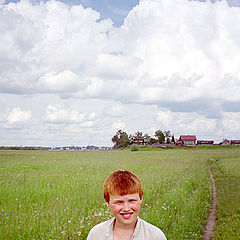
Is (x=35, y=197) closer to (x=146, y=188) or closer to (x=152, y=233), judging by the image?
(x=146, y=188)

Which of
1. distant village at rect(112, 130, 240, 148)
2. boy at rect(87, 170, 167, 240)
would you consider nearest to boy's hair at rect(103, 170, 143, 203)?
boy at rect(87, 170, 167, 240)

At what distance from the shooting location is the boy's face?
306 cm

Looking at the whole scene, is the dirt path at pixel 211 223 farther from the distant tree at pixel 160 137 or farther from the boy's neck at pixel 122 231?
the distant tree at pixel 160 137

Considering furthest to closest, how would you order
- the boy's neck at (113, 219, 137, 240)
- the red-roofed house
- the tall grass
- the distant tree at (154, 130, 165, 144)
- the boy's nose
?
1. the red-roofed house
2. the distant tree at (154, 130, 165, 144)
3. the tall grass
4. the boy's neck at (113, 219, 137, 240)
5. the boy's nose

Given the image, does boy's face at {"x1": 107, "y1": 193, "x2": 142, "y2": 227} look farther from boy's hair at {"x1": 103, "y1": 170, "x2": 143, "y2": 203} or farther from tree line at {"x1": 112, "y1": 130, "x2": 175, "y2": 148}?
tree line at {"x1": 112, "y1": 130, "x2": 175, "y2": 148}

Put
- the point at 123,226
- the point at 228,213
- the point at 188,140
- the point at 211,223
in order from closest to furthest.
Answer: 1. the point at 123,226
2. the point at 211,223
3. the point at 228,213
4. the point at 188,140

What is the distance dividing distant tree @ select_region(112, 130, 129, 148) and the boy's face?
464ft

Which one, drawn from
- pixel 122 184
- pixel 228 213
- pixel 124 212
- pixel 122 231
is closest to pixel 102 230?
pixel 122 231

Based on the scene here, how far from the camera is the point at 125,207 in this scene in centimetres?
304

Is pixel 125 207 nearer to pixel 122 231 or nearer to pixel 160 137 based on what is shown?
pixel 122 231

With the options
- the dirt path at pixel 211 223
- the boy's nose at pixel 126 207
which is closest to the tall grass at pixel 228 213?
the dirt path at pixel 211 223

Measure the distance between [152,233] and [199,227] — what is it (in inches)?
232

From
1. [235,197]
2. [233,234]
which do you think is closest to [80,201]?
[233,234]

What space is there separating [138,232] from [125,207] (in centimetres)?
33
